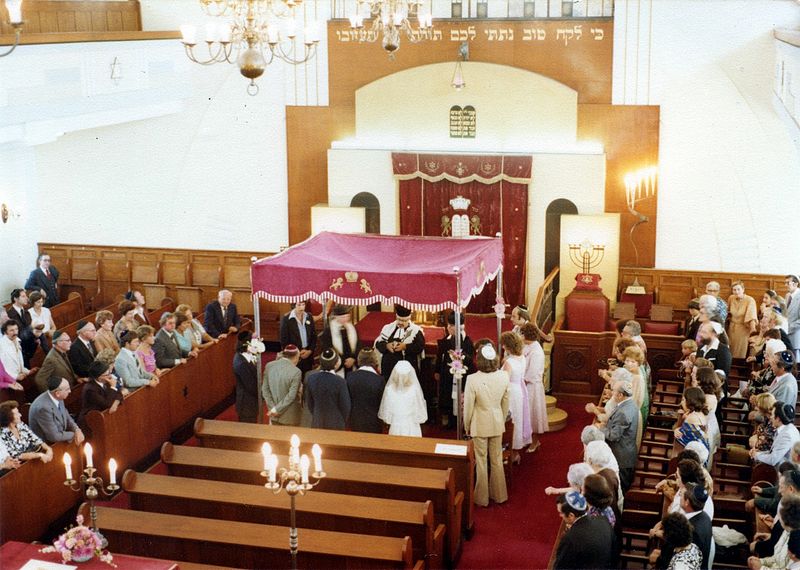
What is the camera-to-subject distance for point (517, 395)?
33.1 feet

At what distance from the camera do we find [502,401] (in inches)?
365

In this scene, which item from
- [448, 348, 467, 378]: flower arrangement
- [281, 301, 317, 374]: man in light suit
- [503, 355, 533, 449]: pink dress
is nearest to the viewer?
[448, 348, 467, 378]: flower arrangement

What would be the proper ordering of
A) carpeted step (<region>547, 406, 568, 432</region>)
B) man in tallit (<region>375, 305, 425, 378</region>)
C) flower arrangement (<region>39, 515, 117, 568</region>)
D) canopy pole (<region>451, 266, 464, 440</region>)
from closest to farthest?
flower arrangement (<region>39, 515, 117, 568</region>) < canopy pole (<region>451, 266, 464, 440</region>) < man in tallit (<region>375, 305, 425, 378</region>) < carpeted step (<region>547, 406, 568, 432</region>)

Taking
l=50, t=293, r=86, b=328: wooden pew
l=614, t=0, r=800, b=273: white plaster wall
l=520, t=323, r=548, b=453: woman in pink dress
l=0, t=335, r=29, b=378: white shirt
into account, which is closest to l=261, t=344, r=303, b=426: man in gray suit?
l=520, t=323, r=548, b=453: woman in pink dress

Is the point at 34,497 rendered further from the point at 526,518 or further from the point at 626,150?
the point at 626,150

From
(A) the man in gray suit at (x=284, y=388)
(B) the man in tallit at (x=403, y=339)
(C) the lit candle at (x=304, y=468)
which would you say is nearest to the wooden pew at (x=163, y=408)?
(A) the man in gray suit at (x=284, y=388)

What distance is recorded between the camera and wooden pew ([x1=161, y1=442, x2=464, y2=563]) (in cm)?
813

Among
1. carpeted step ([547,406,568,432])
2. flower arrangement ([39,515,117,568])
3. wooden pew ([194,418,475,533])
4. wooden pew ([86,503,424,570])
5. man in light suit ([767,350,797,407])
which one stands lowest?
carpeted step ([547,406,568,432])

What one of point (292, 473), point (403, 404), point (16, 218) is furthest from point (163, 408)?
point (16, 218)

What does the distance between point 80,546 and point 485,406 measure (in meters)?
4.04

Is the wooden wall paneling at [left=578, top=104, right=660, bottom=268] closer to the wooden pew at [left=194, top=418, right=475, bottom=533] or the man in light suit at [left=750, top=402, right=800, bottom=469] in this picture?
the wooden pew at [left=194, top=418, right=475, bottom=533]

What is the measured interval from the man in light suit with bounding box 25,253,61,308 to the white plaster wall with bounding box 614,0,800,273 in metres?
8.83

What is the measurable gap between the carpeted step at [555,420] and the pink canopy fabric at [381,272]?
1.94 metres

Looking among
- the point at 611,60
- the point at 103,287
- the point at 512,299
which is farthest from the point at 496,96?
the point at 103,287
